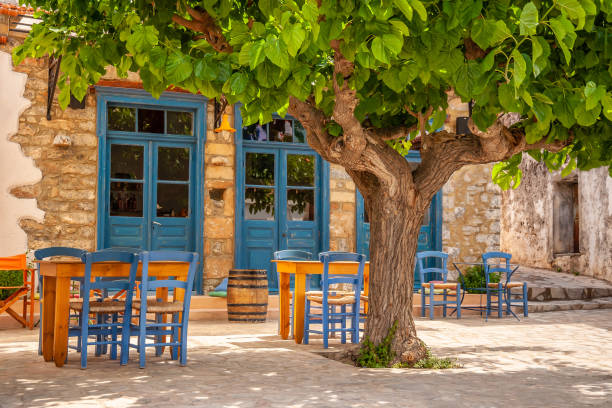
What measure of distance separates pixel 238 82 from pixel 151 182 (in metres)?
6.01

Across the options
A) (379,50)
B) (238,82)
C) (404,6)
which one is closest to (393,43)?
(379,50)

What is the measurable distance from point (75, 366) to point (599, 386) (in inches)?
139

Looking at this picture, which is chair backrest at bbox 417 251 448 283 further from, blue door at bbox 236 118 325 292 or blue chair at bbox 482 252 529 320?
blue door at bbox 236 118 325 292

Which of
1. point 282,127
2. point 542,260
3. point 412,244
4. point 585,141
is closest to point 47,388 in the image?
point 412,244

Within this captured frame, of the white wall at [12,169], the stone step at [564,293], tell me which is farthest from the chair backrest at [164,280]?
the stone step at [564,293]

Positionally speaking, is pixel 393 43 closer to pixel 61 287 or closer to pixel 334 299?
pixel 61 287

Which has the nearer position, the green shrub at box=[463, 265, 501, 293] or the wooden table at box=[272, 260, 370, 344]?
the wooden table at box=[272, 260, 370, 344]

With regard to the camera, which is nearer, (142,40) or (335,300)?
(142,40)

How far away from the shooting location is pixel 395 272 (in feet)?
17.4

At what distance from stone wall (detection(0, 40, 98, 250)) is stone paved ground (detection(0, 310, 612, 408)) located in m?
2.25

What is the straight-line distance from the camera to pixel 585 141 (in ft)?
16.2

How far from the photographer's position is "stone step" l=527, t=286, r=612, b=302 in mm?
11133

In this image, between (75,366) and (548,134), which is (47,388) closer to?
(75,366)

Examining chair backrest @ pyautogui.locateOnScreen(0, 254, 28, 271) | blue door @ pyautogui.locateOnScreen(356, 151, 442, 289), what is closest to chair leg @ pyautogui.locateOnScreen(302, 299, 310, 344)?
chair backrest @ pyautogui.locateOnScreen(0, 254, 28, 271)
